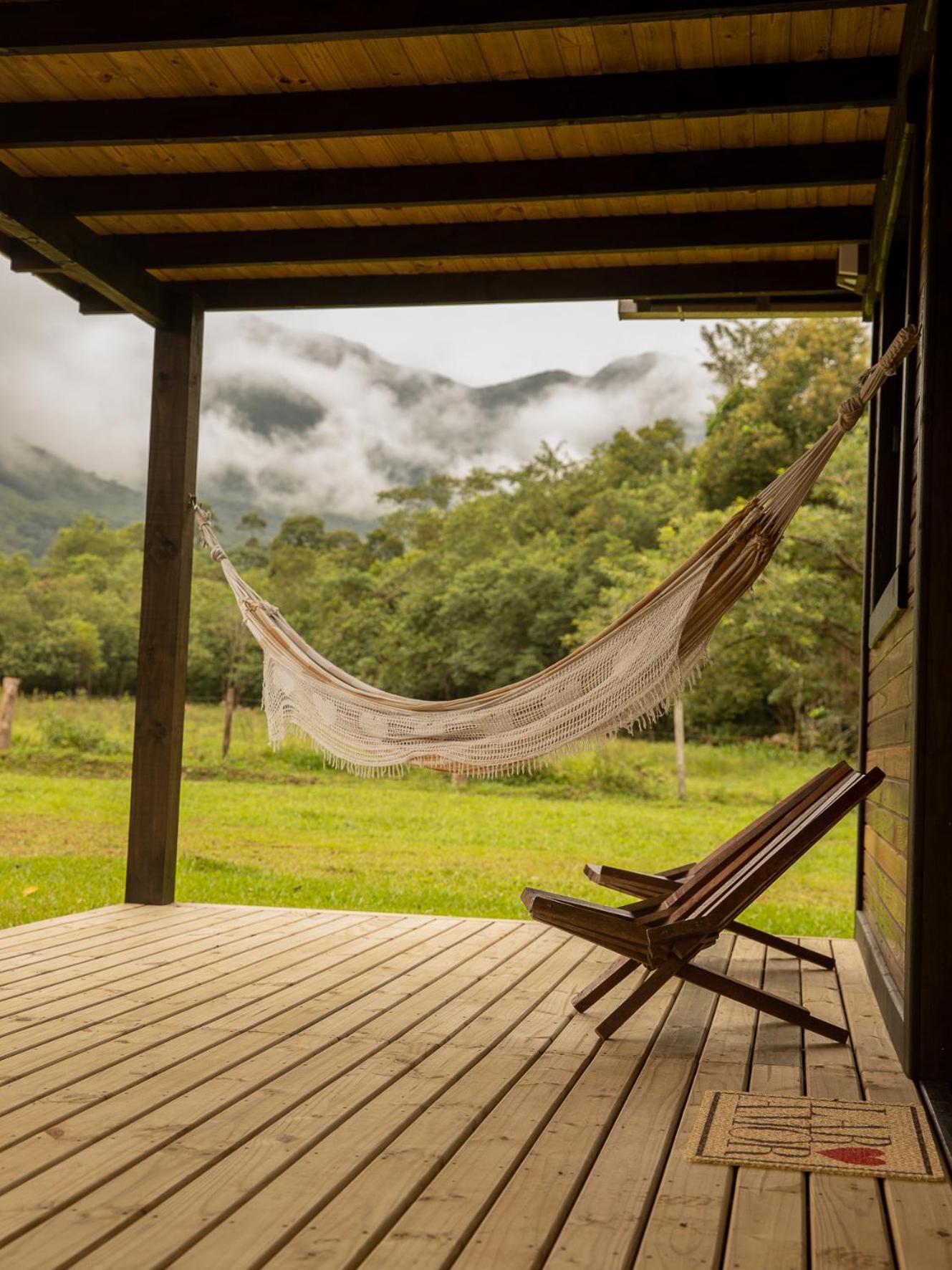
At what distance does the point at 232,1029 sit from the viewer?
2578 mm

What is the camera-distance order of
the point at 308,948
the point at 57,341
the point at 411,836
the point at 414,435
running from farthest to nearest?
1. the point at 414,435
2. the point at 57,341
3. the point at 411,836
4. the point at 308,948

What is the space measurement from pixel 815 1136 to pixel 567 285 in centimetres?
276

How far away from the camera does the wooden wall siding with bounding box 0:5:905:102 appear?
105 inches

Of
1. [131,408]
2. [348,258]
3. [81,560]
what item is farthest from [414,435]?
[348,258]

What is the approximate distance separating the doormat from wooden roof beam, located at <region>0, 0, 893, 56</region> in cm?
203

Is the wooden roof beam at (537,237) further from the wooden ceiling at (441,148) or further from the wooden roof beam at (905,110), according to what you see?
the wooden roof beam at (905,110)

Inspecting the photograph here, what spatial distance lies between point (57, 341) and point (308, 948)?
1541 centimetres

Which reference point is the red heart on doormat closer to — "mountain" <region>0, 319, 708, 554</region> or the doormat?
the doormat

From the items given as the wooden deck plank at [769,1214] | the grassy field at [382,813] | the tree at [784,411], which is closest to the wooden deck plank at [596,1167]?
the wooden deck plank at [769,1214]

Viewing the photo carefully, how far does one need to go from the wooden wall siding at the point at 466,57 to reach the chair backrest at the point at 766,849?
1588mm

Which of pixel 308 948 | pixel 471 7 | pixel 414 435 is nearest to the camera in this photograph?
pixel 471 7

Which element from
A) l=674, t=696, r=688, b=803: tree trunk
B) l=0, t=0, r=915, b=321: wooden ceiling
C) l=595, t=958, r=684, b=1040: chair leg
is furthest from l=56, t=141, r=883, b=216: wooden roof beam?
l=674, t=696, r=688, b=803: tree trunk

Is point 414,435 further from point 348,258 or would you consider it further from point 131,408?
point 348,258

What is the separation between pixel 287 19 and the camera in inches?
99.8
